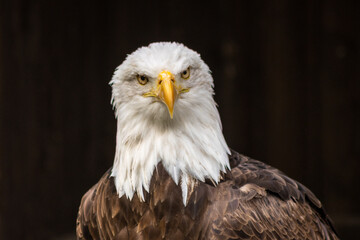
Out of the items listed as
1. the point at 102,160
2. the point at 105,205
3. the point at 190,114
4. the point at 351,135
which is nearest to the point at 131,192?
the point at 105,205

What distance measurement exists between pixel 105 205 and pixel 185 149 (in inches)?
16.9

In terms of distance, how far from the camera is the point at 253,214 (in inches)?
108

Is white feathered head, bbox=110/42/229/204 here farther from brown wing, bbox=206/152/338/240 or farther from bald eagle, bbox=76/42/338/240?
brown wing, bbox=206/152/338/240

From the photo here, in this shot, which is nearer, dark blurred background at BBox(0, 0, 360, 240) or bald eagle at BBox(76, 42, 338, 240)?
bald eagle at BBox(76, 42, 338, 240)

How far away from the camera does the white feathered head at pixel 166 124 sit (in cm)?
270

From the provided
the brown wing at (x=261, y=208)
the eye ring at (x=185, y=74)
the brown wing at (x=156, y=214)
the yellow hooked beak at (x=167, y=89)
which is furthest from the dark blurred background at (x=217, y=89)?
the yellow hooked beak at (x=167, y=89)

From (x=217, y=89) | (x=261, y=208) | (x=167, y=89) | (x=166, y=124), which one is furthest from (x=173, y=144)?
(x=217, y=89)

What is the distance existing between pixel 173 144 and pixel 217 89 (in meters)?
2.67

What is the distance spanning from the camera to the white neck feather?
274 centimetres

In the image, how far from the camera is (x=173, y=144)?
2.74m

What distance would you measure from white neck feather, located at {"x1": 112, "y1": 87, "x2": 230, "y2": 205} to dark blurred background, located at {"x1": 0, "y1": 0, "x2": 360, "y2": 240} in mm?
2520

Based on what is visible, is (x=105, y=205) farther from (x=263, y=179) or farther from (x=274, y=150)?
(x=274, y=150)

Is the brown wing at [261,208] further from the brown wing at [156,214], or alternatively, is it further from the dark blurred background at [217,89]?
the dark blurred background at [217,89]

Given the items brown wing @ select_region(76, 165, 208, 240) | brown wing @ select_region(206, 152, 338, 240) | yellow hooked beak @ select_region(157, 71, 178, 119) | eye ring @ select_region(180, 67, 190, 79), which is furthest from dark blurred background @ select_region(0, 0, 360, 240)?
yellow hooked beak @ select_region(157, 71, 178, 119)
